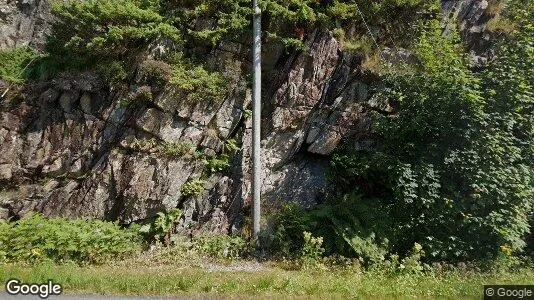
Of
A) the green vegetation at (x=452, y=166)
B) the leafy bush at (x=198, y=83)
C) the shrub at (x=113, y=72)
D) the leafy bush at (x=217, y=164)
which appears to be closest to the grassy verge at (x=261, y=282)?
the green vegetation at (x=452, y=166)

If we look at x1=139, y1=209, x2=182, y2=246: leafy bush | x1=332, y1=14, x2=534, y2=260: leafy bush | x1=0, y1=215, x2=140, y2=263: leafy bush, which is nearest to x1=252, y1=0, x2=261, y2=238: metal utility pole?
x1=139, y1=209, x2=182, y2=246: leafy bush

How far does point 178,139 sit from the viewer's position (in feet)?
33.5

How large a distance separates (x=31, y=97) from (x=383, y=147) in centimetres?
982

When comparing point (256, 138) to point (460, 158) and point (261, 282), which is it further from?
point (460, 158)

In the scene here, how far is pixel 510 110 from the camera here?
8453 millimetres

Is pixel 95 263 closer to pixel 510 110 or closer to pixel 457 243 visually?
pixel 457 243

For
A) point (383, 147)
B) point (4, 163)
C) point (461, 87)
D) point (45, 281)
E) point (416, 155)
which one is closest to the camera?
point (45, 281)

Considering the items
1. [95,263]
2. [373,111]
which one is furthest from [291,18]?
[95,263]

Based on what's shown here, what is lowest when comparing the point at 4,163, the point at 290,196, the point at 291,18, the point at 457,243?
the point at 457,243

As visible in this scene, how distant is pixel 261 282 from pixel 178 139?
4.76m
